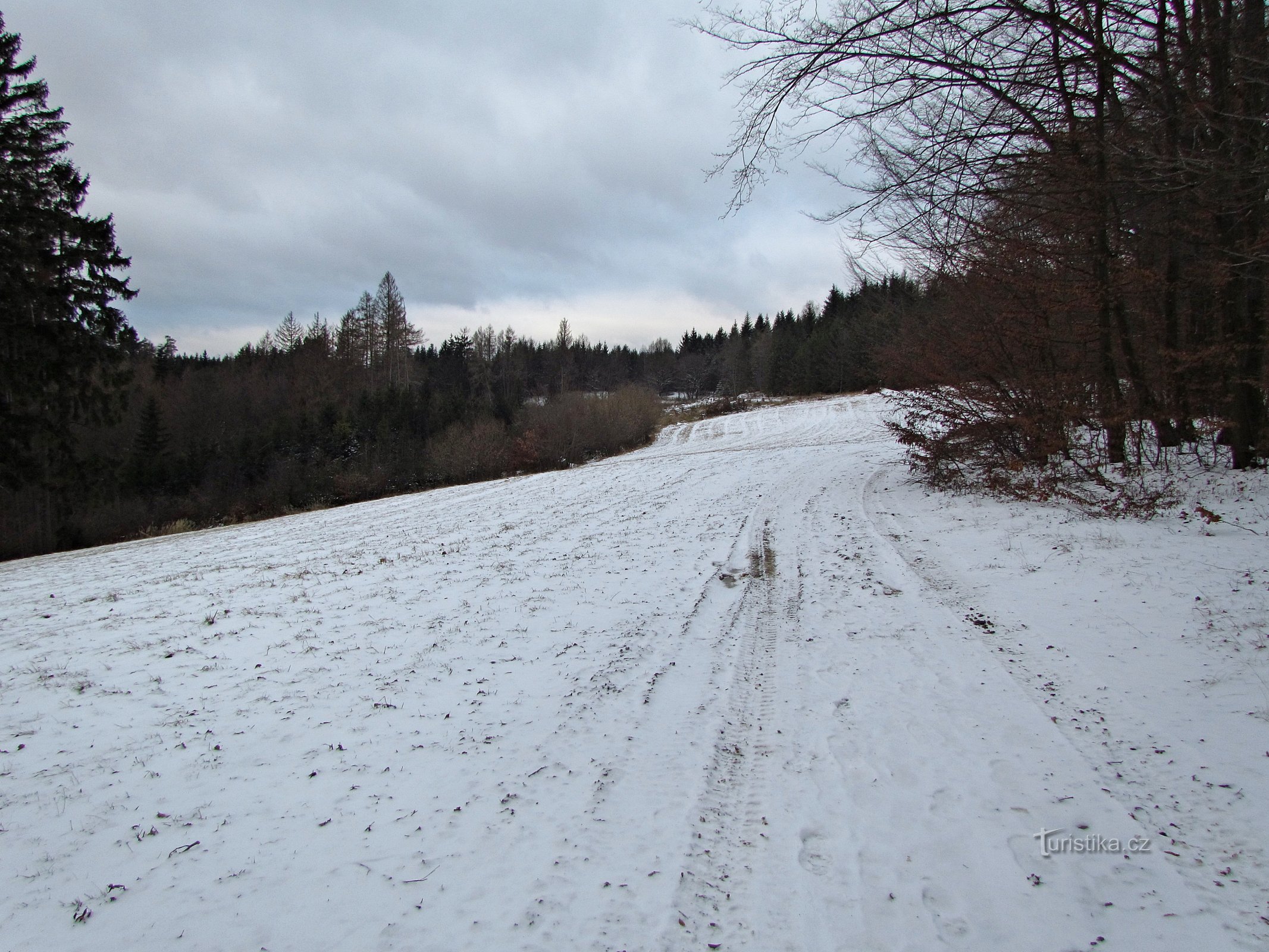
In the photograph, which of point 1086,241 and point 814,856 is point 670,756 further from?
point 1086,241

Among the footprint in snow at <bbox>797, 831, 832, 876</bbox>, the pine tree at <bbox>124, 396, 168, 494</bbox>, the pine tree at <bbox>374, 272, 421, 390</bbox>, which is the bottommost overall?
the footprint in snow at <bbox>797, 831, 832, 876</bbox>

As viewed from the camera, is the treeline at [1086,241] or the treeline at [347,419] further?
the treeline at [347,419]

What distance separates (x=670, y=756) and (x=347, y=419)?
45930mm

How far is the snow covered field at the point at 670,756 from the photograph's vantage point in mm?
2246

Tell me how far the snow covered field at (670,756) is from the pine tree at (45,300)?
586 inches

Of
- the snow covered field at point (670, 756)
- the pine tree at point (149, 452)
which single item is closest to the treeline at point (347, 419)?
the pine tree at point (149, 452)

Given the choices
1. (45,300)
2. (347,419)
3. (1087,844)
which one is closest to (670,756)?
(1087,844)

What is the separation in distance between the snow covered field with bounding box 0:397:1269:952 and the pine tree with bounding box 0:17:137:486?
14.9m

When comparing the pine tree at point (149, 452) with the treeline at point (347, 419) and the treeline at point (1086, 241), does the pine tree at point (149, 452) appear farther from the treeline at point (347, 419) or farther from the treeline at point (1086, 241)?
the treeline at point (1086, 241)

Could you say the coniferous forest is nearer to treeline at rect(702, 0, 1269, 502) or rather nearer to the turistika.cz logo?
treeline at rect(702, 0, 1269, 502)

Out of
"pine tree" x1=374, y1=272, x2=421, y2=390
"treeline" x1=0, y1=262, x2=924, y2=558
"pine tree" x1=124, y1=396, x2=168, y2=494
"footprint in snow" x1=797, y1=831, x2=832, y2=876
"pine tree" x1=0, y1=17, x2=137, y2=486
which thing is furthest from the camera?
"pine tree" x1=374, y1=272, x2=421, y2=390

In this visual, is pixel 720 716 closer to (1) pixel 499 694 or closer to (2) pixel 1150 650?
(1) pixel 499 694

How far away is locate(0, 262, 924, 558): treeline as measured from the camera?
21.2 m

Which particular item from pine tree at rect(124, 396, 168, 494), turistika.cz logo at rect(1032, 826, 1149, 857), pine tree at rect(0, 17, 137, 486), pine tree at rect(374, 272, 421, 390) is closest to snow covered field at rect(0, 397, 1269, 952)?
turistika.cz logo at rect(1032, 826, 1149, 857)
